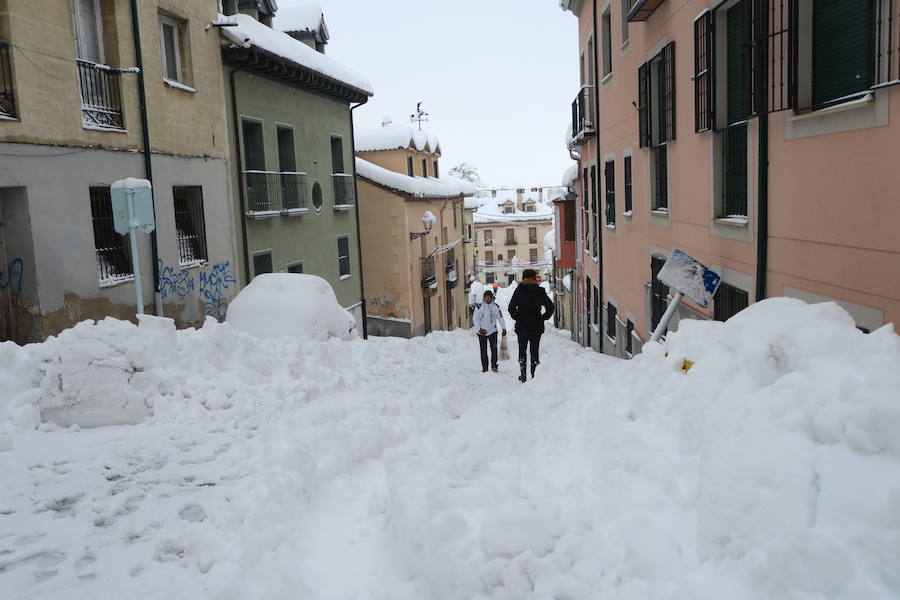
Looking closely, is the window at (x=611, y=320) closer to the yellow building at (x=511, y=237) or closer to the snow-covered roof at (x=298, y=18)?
the snow-covered roof at (x=298, y=18)

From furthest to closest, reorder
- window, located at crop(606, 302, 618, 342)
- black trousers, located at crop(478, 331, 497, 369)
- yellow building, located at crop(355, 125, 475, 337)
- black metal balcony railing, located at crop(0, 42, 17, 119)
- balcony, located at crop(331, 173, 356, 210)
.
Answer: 1. yellow building, located at crop(355, 125, 475, 337)
2. balcony, located at crop(331, 173, 356, 210)
3. window, located at crop(606, 302, 618, 342)
4. black trousers, located at crop(478, 331, 497, 369)
5. black metal balcony railing, located at crop(0, 42, 17, 119)

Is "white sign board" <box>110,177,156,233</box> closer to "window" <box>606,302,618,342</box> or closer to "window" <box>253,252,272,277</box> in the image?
"window" <box>253,252,272,277</box>

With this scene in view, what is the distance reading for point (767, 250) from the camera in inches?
288

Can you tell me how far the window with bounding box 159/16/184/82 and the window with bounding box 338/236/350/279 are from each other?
8.20 meters

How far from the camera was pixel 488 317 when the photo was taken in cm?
1187

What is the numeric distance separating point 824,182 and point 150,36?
423 inches

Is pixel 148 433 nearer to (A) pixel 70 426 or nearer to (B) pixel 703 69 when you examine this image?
(A) pixel 70 426

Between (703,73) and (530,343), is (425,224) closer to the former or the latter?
(530,343)

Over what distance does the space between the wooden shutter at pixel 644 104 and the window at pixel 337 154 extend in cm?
1071

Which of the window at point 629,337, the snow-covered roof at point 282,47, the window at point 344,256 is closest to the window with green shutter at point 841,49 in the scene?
the window at point 629,337

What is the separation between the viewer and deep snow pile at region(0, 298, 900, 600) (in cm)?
300

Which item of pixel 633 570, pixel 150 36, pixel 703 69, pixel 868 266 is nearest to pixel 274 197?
pixel 150 36

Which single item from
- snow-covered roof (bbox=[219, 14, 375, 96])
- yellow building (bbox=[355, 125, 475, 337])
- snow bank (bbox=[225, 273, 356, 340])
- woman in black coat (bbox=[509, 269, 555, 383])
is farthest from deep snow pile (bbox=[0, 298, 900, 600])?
yellow building (bbox=[355, 125, 475, 337])

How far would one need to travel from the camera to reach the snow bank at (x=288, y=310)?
35.5 ft
